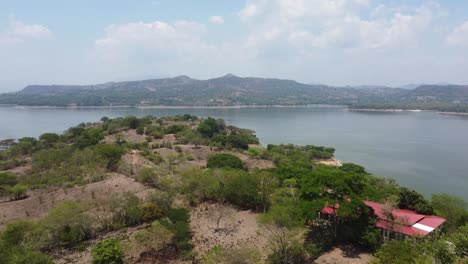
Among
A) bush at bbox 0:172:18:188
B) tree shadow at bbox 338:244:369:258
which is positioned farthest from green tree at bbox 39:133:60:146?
tree shadow at bbox 338:244:369:258

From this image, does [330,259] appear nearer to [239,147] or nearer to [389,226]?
[389,226]

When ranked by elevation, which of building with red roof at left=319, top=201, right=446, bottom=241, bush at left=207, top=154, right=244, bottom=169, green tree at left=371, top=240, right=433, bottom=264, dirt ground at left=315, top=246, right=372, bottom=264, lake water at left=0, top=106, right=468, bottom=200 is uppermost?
green tree at left=371, top=240, right=433, bottom=264

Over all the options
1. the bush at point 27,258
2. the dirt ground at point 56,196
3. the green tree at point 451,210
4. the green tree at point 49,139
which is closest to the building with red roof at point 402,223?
the green tree at point 451,210

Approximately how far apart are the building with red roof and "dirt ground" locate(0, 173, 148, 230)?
1350cm

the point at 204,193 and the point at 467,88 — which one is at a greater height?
the point at 467,88

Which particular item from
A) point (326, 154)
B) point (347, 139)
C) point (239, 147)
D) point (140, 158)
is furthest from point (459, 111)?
point (140, 158)

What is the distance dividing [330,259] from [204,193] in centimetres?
857

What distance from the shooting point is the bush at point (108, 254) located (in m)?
10.7

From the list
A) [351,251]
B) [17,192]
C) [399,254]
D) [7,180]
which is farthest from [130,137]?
[399,254]

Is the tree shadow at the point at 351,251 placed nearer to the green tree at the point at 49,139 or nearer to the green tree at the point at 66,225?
the green tree at the point at 66,225

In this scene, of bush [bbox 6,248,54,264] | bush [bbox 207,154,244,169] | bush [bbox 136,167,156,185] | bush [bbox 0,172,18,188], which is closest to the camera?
bush [bbox 6,248,54,264]

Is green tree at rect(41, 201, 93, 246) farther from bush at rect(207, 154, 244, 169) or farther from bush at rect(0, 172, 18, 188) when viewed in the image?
bush at rect(207, 154, 244, 169)

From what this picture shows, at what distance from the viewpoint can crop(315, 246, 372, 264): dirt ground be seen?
1106 cm

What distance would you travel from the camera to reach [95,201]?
16469 mm
